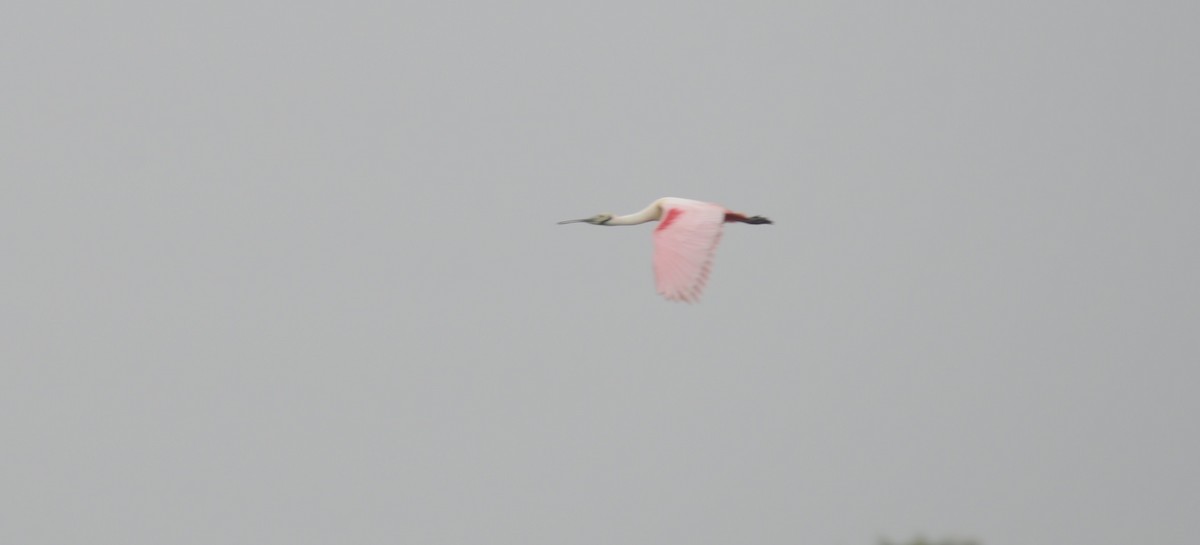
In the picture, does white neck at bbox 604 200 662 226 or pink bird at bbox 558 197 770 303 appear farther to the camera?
white neck at bbox 604 200 662 226

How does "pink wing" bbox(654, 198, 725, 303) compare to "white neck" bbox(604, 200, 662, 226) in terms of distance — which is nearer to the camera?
"pink wing" bbox(654, 198, 725, 303)

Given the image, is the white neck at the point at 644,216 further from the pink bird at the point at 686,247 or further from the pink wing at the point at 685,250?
the pink wing at the point at 685,250

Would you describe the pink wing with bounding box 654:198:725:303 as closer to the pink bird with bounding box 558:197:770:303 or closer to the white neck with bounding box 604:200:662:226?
the pink bird with bounding box 558:197:770:303

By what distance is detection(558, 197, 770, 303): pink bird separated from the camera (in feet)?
88.5

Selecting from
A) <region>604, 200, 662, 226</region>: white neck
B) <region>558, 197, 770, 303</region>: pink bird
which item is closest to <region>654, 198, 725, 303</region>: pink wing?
<region>558, 197, 770, 303</region>: pink bird

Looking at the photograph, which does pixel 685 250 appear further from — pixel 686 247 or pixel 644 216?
pixel 644 216

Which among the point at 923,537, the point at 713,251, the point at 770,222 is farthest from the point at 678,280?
the point at 923,537

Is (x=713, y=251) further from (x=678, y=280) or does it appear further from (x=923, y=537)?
(x=923, y=537)

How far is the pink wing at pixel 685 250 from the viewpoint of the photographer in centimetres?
2697

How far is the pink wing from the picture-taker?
88.5ft

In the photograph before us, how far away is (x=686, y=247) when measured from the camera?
2773cm

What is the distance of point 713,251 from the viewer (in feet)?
91.2

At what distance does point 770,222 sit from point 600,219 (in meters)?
2.12

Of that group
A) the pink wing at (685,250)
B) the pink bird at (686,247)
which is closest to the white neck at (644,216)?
the pink bird at (686,247)
